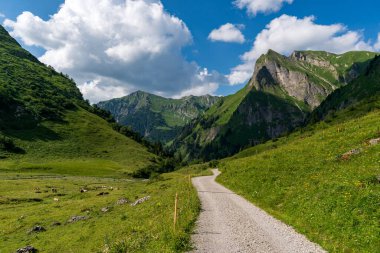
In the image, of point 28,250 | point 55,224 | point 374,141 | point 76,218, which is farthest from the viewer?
point 76,218

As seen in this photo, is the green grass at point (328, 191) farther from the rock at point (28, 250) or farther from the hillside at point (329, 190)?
the rock at point (28, 250)

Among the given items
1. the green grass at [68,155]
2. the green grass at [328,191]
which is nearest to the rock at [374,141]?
the green grass at [328,191]

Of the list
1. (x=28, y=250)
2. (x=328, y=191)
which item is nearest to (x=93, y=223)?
(x=28, y=250)

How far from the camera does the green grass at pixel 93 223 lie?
67.0 feet

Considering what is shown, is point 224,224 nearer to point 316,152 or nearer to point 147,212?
point 147,212

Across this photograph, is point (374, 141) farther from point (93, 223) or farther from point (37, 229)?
point (37, 229)

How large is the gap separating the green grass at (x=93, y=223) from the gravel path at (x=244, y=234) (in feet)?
3.84

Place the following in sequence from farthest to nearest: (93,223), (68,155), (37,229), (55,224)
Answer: (68,155), (55,224), (37,229), (93,223)

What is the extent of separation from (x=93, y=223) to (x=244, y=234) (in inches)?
1042

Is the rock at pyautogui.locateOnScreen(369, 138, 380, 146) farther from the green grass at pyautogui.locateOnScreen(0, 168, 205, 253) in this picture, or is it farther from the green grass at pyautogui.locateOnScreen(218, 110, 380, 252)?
the green grass at pyautogui.locateOnScreen(0, 168, 205, 253)

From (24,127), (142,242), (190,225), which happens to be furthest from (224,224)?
(24,127)

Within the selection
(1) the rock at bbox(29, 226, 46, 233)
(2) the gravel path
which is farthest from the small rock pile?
(2) the gravel path

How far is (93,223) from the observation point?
40.5 meters

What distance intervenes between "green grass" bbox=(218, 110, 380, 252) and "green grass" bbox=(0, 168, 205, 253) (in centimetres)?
811
